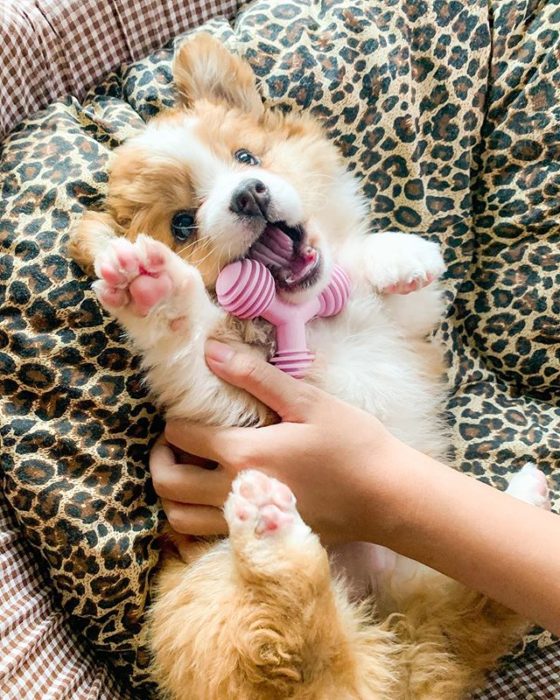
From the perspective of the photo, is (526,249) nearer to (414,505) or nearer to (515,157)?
(515,157)

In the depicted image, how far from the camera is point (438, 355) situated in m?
2.13

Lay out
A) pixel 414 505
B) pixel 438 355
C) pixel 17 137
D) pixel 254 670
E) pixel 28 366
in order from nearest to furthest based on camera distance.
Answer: pixel 254 670, pixel 414 505, pixel 28 366, pixel 17 137, pixel 438 355

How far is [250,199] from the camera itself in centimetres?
172

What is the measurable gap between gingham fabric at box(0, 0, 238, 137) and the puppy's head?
0.34m

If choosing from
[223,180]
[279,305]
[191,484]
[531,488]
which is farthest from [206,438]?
[531,488]

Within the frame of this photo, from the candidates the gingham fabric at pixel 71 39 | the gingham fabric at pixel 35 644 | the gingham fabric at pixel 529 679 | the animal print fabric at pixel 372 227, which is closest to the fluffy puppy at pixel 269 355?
the animal print fabric at pixel 372 227

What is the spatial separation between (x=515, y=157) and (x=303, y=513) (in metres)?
1.48

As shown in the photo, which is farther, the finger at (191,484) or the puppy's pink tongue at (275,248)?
the puppy's pink tongue at (275,248)

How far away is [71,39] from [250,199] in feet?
A: 3.18

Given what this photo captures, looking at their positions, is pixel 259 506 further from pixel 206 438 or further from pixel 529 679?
pixel 529 679

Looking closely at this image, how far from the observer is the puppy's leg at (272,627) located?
4.81 feet

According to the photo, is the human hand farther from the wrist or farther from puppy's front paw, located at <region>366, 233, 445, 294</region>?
puppy's front paw, located at <region>366, 233, 445, 294</region>

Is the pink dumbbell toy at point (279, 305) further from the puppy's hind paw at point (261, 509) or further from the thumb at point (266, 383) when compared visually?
the puppy's hind paw at point (261, 509)

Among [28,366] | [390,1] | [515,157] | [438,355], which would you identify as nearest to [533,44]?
[515,157]
